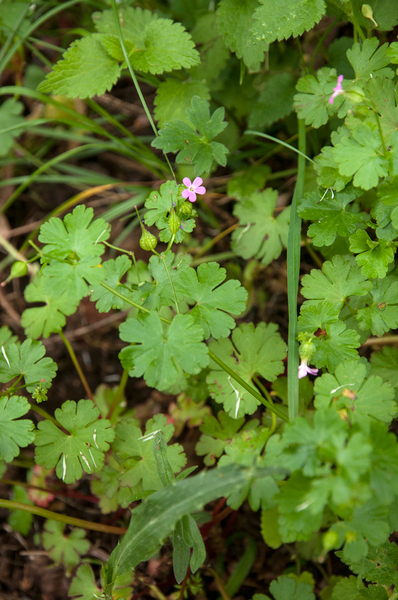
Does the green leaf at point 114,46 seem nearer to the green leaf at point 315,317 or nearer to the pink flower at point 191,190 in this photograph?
the pink flower at point 191,190

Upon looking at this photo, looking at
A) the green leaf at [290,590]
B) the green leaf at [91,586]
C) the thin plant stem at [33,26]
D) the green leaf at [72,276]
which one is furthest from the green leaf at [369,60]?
the green leaf at [91,586]

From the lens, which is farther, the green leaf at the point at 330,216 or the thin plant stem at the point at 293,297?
the green leaf at the point at 330,216

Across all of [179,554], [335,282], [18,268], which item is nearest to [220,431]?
[179,554]

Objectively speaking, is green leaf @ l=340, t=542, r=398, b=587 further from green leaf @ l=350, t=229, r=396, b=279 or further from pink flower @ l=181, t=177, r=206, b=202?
pink flower @ l=181, t=177, r=206, b=202

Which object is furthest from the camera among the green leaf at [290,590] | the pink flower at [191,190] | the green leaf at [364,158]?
the green leaf at [290,590]

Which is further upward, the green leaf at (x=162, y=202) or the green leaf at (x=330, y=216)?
the green leaf at (x=162, y=202)

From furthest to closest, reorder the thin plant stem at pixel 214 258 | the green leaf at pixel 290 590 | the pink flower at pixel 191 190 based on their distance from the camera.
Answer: the thin plant stem at pixel 214 258 < the green leaf at pixel 290 590 < the pink flower at pixel 191 190

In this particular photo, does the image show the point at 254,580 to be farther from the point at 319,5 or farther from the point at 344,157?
the point at 319,5
